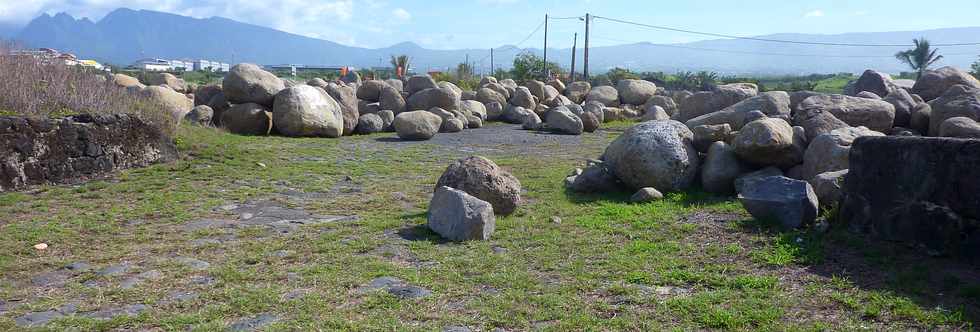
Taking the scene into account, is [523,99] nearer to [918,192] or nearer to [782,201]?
[782,201]

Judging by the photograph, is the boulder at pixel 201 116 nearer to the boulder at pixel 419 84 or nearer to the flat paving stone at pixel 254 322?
the boulder at pixel 419 84

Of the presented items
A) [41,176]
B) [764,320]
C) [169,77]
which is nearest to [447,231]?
[764,320]

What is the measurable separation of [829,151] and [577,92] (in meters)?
22.7

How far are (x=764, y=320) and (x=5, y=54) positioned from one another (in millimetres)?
11564

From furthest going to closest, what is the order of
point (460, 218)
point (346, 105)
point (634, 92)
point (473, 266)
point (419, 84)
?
point (634, 92) → point (419, 84) → point (346, 105) → point (460, 218) → point (473, 266)

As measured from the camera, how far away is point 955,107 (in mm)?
10180

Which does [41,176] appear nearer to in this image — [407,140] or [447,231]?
[447,231]

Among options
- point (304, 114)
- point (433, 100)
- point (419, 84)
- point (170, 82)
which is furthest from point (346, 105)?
point (170, 82)

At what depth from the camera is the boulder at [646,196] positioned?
9.47 m

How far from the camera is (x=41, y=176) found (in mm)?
9719

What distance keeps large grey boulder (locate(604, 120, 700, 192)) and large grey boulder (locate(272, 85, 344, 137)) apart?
30.7ft

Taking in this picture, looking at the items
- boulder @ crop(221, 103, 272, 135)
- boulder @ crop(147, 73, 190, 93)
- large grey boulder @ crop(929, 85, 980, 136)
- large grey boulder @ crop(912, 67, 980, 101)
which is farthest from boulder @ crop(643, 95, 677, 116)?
large grey boulder @ crop(929, 85, 980, 136)

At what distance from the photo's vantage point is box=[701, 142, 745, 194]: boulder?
979cm

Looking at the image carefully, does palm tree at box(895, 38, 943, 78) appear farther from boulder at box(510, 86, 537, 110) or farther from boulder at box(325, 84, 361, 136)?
boulder at box(325, 84, 361, 136)
